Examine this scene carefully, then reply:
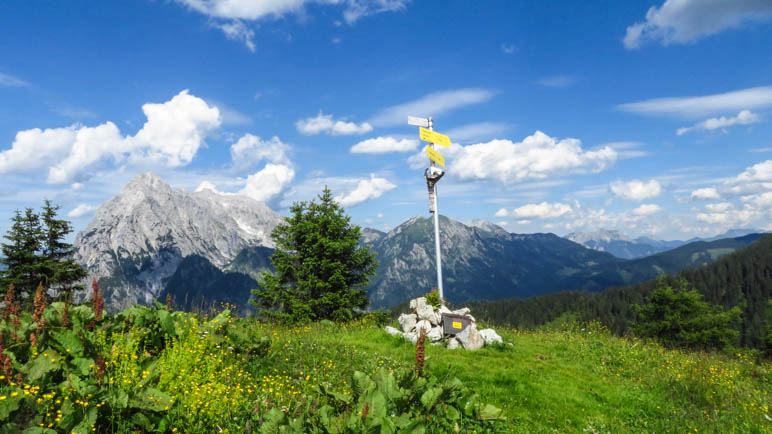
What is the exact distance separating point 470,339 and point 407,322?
3.06 meters

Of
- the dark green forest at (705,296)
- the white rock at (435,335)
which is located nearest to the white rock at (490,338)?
the white rock at (435,335)

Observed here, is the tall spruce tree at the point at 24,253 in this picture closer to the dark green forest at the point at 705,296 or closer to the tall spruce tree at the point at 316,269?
the tall spruce tree at the point at 316,269

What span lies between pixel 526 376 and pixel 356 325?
9.96 meters

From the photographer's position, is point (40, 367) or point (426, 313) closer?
point (40, 367)

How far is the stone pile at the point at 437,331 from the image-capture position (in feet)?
56.5

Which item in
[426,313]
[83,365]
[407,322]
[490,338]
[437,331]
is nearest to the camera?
[83,365]

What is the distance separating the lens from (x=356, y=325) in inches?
841

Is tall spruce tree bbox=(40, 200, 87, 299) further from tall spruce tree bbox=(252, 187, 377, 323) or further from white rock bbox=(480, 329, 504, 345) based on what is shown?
white rock bbox=(480, 329, 504, 345)

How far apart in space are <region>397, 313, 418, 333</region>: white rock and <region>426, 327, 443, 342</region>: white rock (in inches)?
35.0

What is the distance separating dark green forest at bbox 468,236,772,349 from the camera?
13600 cm

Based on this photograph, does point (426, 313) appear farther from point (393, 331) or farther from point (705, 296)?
point (705, 296)

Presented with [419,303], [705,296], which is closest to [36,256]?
[419,303]

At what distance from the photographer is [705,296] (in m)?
140

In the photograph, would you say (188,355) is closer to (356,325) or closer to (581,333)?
(356,325)
